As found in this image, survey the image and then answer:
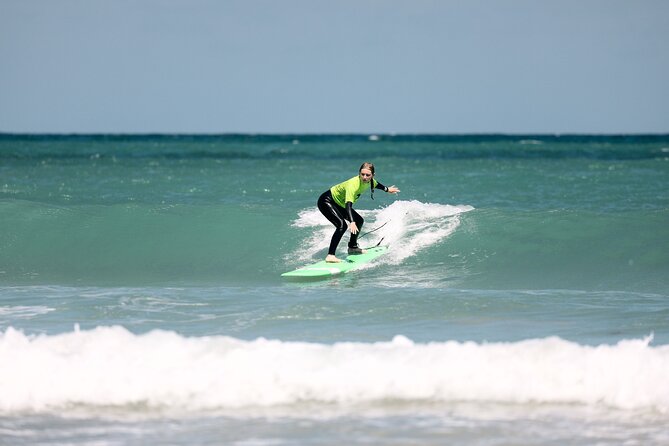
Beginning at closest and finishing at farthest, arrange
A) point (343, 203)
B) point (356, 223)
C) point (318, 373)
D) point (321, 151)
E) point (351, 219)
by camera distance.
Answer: point (318, 373) → point (351, 219) → point (356, 223) → point (343, 203) → point (321, 151)

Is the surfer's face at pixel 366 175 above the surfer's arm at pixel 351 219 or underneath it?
above

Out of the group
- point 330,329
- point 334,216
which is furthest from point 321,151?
point 330,329

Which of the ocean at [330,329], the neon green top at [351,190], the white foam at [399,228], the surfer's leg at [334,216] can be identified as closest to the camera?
the ocean at [330,329]

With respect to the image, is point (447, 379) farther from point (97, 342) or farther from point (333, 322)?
point (97, 342)

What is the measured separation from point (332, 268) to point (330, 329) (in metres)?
3.67

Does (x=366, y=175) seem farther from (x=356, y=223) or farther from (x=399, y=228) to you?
(x=399, y=228)

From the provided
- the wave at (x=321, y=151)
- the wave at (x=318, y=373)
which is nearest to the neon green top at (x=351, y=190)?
the wave at (x=318, y=373)

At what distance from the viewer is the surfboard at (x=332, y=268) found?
12578 mm

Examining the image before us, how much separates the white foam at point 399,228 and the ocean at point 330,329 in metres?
0.06

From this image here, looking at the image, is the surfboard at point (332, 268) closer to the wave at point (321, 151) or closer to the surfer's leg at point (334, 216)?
the surfer's leg at point (334, 216)

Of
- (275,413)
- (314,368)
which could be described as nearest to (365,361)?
(314,368)

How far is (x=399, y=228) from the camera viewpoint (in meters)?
15.7

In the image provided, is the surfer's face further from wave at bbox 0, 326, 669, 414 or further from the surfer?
wave at bbox 0, 326, 669, 414

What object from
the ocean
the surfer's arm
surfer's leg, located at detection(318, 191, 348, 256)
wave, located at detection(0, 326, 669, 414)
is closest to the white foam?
the ocean
